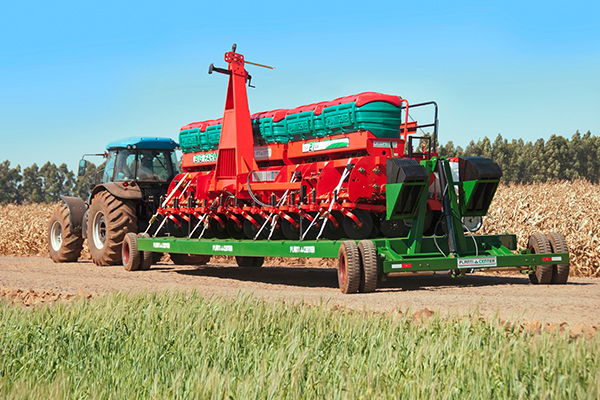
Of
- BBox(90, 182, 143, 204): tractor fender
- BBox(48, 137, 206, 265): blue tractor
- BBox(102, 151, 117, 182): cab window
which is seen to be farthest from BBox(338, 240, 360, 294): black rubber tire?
BBox(102, 151, 117, 182): cab window

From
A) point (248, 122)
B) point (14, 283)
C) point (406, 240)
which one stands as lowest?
point (14, 283)

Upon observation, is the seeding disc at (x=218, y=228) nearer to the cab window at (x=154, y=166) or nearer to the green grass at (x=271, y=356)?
the cab window at (x=154, y=166)

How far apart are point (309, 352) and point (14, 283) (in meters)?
7.58

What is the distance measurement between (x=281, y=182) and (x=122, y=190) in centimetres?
433

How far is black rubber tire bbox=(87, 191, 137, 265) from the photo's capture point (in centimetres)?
1415

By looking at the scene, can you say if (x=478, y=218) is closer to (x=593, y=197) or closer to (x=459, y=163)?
(x=459, y=163)

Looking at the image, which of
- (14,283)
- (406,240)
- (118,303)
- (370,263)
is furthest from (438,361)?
(14,283)

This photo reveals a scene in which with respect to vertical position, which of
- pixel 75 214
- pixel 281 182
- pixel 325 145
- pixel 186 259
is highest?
pixel 325 145

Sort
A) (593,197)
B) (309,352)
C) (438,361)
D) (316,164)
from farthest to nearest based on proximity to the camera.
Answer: (593,197) < (316,164) < (309,352) < (438,361)

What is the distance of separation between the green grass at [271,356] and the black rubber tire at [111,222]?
785 centimetres

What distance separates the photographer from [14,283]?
421 inches

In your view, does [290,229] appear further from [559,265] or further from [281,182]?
[559,265]

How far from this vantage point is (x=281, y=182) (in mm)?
11594

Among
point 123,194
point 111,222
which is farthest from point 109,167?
point 111,222
